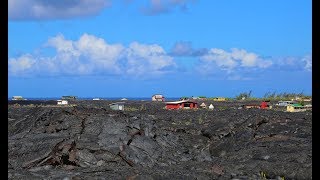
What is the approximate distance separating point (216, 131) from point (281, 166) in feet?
29.3

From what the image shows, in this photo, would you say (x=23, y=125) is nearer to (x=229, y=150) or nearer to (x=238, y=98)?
(x=229, y=150)

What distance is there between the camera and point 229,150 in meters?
18.9

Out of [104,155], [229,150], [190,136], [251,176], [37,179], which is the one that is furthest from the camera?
[190,136]

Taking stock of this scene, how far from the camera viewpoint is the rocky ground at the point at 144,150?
44.7 feet

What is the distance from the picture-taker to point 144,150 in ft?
56.9

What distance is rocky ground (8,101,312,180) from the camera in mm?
13625
